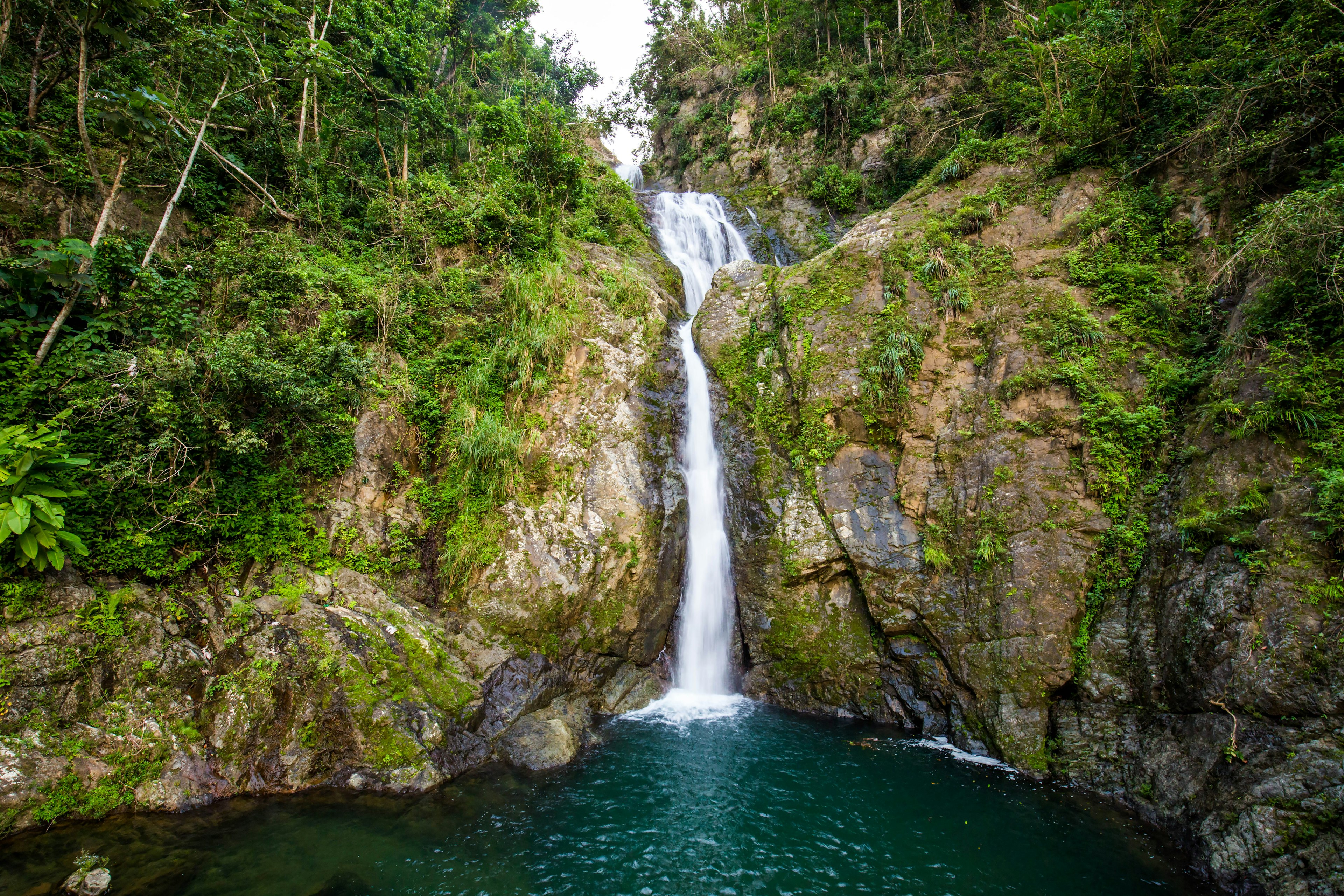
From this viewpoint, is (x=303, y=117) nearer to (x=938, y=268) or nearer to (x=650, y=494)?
(x=650, y=494)

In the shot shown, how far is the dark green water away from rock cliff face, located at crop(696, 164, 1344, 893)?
1.03 metres

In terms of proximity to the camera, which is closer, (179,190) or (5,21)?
(5,21)

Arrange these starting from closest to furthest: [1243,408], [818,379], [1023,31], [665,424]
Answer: [1243,408], [818,379], [665,424], [1023,31]

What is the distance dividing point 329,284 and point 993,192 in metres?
12.8

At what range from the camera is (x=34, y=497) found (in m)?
5.02

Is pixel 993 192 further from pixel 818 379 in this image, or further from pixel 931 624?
pixel 931 624

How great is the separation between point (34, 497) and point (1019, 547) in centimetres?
1201

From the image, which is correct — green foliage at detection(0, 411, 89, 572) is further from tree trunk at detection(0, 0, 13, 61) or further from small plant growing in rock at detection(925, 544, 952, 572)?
small plant growing in rock at detection(925, 544, 952, 572)

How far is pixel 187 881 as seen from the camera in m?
4.57

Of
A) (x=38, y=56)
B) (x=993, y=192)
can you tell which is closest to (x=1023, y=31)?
(x=993, y=192)

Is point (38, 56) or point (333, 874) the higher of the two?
point (38, 56)

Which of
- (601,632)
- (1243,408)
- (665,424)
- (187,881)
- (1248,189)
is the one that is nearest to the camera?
(187,881)

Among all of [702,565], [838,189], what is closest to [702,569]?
[702,565]

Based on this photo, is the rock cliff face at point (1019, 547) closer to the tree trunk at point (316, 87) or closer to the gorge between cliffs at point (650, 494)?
the gorge between cliffs at point (650, 494)
